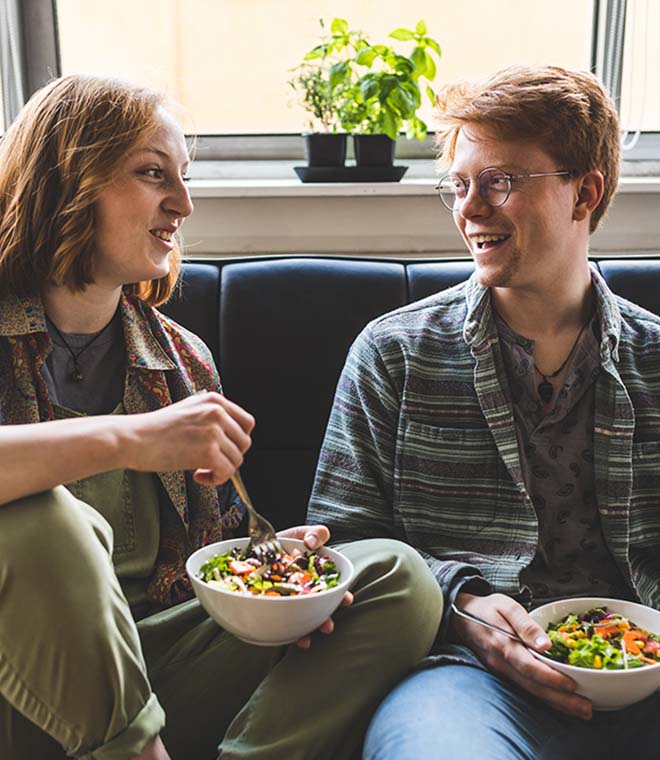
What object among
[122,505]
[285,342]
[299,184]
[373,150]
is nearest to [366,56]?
[373,150]

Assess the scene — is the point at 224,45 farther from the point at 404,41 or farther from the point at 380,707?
the point at 380,707

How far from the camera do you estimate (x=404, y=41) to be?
7.94 feet

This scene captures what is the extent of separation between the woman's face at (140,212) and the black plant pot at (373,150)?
0.84 m

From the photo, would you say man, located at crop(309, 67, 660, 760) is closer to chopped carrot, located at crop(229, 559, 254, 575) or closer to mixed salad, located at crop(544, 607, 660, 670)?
mixed salad, located at crop(544, 607, 660, 670)

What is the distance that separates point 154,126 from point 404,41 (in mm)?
1007

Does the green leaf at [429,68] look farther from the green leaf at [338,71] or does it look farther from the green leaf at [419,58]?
the green leaf at [338,71]

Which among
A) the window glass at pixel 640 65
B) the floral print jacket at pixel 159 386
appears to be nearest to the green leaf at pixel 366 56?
the window glass at pixel 640 65

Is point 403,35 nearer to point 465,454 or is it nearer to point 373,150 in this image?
point 373,150

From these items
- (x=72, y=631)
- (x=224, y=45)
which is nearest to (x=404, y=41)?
(x=224, y=45)

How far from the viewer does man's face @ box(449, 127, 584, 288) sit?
1630mm

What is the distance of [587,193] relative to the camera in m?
1.71

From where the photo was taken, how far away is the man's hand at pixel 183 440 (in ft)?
4.32

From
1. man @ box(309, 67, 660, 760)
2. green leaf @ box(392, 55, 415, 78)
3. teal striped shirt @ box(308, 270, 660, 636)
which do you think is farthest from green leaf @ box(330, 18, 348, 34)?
teal striped shirt @ box(308, 270, 660, 636)

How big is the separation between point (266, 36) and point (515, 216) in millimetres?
1147
